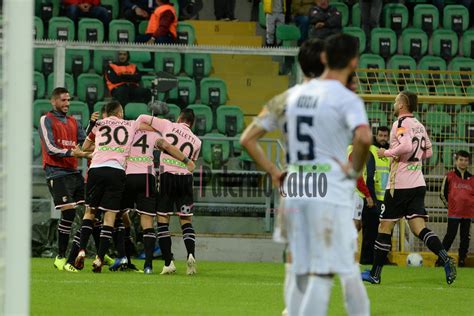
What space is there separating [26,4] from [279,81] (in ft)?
36.9

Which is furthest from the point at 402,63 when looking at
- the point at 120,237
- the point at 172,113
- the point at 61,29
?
the point at 120,237

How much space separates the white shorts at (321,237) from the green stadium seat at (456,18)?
16.5 meters

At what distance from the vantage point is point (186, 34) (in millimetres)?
20938

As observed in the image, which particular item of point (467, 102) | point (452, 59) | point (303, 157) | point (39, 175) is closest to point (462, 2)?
point (452, 59)

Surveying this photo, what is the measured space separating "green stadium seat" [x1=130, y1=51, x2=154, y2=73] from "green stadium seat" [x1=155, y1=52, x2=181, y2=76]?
15 cm

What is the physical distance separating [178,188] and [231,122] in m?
3.39

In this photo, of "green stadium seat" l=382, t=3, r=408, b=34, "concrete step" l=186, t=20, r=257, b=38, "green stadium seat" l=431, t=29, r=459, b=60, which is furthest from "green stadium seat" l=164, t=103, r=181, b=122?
"green stadium seat" l=382, t=3, r=408, b=34

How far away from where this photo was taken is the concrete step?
2239 centimetres

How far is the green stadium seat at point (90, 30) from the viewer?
2064 cm

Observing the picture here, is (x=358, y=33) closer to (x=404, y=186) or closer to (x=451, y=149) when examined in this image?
(x=451, y=149)

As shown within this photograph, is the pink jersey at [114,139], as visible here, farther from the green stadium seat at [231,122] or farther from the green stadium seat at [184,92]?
the green stadium seat at [184,92]

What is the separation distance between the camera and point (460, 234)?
17.2 metres

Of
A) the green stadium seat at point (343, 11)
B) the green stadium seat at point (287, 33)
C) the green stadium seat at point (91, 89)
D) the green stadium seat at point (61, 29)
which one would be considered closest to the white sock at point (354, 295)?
the green stadium seat at point (91, 89)

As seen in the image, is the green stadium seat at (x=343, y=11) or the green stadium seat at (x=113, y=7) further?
the green stadium seat at (x=343, y=11)
